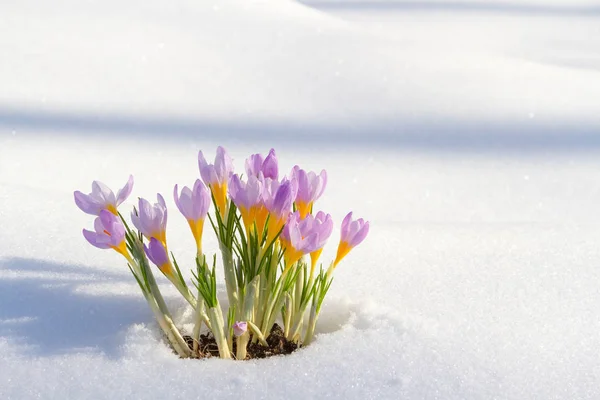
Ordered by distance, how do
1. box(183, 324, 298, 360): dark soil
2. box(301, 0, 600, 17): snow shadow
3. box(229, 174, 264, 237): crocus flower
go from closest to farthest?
box(229, 174, 264, 237): crocus flower → box(183, 324, 298, 360): dark soil → box(301, 0, 600, 17): snow shadow

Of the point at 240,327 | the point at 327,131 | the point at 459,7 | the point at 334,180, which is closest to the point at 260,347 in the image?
the point at 240,327

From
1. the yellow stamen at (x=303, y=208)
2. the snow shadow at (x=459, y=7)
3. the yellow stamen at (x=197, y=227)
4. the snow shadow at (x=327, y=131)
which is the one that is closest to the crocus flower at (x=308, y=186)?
the yellow stamen at (x=303, y=208)

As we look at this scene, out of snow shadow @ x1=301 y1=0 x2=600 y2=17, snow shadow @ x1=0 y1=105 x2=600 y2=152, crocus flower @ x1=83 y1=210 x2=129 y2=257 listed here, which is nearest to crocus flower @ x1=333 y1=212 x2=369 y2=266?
crocus flower @ x1=83 y1=210 x2=129 y2=257

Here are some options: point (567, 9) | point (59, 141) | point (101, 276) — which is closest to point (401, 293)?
point (101, 276)

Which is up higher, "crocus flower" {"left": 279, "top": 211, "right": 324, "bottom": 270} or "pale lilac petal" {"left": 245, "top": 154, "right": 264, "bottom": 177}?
"pale lilac petal" {"left": 245, "top": 154, "right": 264, "bottom": 177}

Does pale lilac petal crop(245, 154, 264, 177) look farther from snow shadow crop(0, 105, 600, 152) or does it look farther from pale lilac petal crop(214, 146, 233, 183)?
snow shadow crop(0, 105, 600, 152)

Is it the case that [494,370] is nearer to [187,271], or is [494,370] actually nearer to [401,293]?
[401,293]
